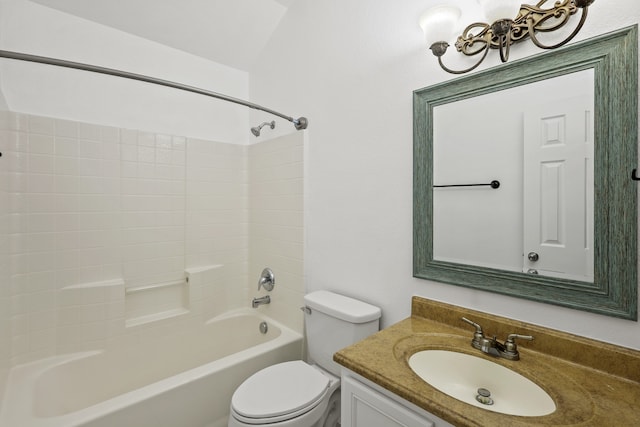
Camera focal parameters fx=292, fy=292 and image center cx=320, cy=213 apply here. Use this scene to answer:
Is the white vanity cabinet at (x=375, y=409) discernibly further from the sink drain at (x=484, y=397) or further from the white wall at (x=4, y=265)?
the white wall at (x=4, y=265)

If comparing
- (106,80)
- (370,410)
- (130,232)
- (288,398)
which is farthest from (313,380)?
(106,80)

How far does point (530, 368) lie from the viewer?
910 millimetres

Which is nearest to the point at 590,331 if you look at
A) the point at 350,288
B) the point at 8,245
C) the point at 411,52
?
the point at 350,288

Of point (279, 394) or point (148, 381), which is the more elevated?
point (279, 394)

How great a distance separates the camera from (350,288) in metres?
1.65

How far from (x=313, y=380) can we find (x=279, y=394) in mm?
184

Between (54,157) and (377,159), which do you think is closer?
(377,159)

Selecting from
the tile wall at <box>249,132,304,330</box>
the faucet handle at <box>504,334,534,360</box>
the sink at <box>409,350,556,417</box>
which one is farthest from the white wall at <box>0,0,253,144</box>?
the faucet handle at <box>504,334,534,360</box>

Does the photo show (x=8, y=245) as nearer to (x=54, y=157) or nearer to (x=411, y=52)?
(x=54, y=157)

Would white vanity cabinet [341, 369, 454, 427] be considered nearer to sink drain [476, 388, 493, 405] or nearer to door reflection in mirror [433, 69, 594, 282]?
sink drain [476, 388, 493, 405]

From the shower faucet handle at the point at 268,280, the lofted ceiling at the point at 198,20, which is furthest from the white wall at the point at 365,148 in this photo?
the shower faucet handle at the point at 268,280

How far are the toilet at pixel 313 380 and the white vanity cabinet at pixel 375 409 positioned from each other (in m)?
0.35

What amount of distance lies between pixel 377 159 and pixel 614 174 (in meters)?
0.87

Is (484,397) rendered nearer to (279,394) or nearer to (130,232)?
(279,394)
